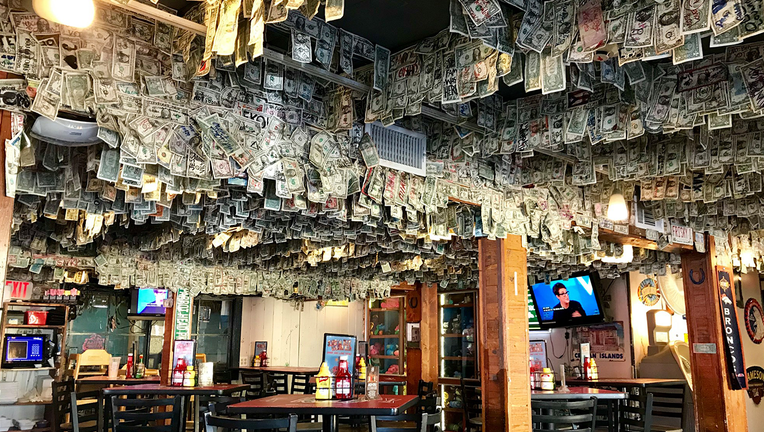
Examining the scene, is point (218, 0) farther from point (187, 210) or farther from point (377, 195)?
point (187, 210)

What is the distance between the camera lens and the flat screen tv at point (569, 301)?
10.1 meters

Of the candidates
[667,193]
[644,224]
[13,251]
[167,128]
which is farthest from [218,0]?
[13,251]

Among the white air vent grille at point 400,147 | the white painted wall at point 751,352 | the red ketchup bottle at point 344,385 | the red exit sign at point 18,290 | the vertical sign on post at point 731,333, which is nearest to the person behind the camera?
the red ketchup bottle at point 344,385

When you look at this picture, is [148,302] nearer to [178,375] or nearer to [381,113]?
[178,375]

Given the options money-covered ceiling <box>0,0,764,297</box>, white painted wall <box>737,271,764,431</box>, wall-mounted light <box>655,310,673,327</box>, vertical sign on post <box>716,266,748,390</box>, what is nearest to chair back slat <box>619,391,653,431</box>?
money-covered ceiling <box>0,0,764,297</box>

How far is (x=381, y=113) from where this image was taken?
144 inches

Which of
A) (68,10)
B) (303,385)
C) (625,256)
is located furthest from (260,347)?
(68,10)

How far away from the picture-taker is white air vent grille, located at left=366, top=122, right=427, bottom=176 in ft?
14.1

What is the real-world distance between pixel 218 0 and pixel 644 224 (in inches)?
208

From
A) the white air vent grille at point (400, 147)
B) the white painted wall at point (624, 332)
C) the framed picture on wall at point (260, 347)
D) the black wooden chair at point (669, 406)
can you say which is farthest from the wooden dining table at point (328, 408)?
the framed picture on wall at point (260, 347)

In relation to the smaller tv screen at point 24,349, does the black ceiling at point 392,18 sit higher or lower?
higher

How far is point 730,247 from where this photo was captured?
7.75 m

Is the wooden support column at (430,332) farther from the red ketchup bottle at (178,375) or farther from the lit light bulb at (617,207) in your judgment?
the lit light bulb at (617,207)

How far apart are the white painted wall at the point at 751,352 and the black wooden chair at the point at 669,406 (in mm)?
1578
